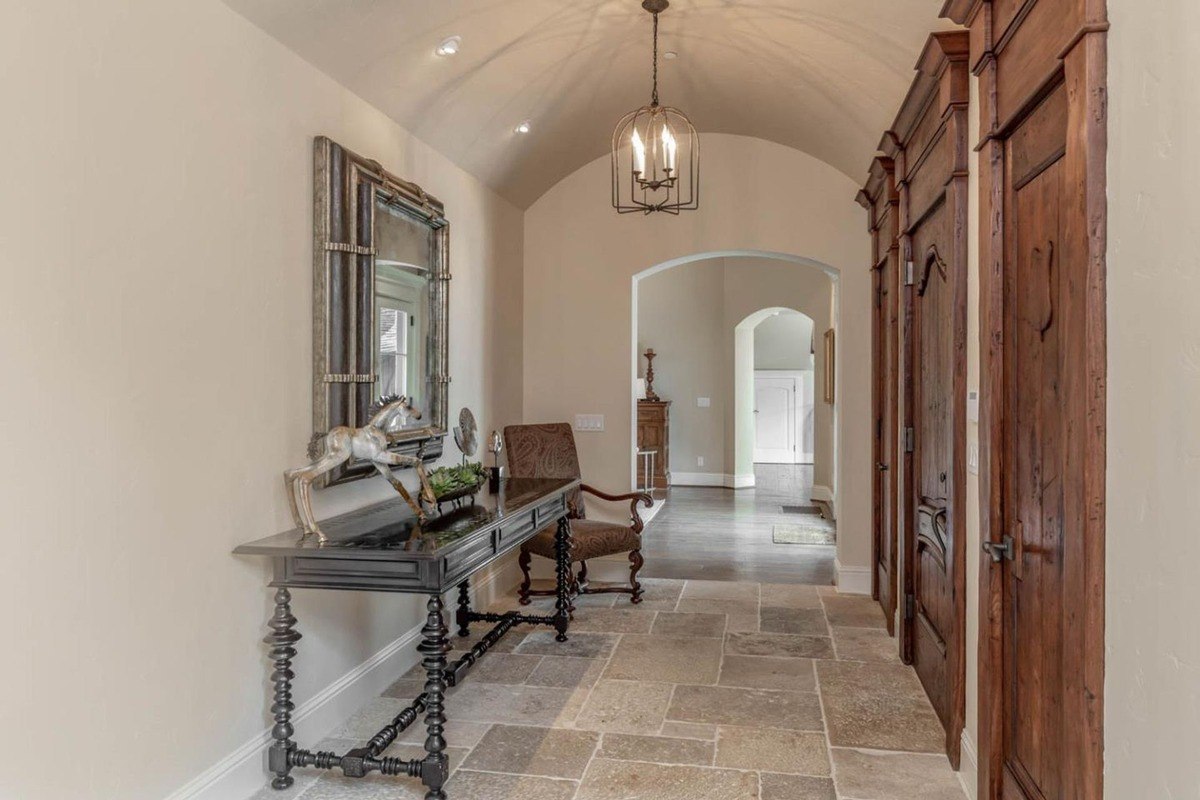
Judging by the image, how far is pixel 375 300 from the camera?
3.34 metres

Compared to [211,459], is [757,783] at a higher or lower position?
lower

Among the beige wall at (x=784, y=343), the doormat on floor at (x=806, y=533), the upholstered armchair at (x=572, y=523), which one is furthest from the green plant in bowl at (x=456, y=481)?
the beige wall at (x=784, y=343)

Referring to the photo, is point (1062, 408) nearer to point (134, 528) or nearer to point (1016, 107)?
point (1016, 107)

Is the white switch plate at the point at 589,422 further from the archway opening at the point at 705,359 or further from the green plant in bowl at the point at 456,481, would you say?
the archway opening at the point at 705,359

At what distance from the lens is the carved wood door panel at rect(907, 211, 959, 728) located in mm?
3033

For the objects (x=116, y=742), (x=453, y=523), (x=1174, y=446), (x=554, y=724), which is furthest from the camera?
(x=554, y=724)

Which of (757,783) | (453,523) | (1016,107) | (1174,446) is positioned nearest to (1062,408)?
(1174,446)

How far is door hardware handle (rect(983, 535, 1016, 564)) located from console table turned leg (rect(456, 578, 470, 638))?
2722 millimetres

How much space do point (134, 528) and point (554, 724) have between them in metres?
1.75

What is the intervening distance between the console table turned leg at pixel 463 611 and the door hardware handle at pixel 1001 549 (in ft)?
8.93

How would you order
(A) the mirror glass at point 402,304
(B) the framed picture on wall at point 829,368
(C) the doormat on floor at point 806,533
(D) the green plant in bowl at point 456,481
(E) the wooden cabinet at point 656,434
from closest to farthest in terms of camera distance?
(D) the green plant in bowl at point 456,481 < (A) the mirror glass at point 402,304 < (C) the doormat on floor at point 806,533 < (B) the framed picture on wall at point 829,368 < (E) the wooden cabinet at point 656,434

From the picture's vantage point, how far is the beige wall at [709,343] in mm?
10742

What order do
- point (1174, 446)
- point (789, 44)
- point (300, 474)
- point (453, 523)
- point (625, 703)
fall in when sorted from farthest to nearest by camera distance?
point (789, 44) < point (625, 703) < point (453, 523) < point (300, 474) < point (1174, 446)

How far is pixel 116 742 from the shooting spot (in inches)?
83.3
